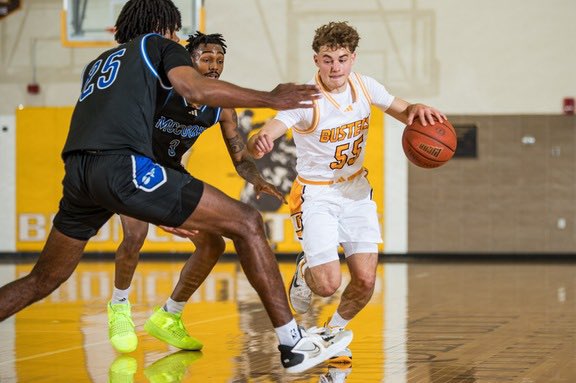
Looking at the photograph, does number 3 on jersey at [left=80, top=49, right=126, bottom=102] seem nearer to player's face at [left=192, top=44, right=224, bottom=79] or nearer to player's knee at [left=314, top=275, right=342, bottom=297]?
player's face at [left=192, top=44, right=224, bottom=79]

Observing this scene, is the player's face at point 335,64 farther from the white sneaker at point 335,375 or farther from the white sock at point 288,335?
the white sock at point 288,335

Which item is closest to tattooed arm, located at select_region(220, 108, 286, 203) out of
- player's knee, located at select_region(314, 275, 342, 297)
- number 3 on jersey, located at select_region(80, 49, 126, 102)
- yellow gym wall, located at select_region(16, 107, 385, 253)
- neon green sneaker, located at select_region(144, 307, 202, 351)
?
player's knee, located at select_region(314, 275, 342, 297)

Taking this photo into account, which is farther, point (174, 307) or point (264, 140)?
point (174, 307)

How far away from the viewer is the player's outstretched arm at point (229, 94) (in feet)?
13.5

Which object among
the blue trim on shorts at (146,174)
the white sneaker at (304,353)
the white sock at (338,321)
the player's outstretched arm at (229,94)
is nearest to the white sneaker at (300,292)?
the white sock at (338,321)

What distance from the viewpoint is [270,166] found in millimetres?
16000

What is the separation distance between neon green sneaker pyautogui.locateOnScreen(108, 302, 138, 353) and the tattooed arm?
1.04m

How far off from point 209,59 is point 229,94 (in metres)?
1.93

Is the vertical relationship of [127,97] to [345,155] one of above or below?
above

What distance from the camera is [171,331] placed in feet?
19.3

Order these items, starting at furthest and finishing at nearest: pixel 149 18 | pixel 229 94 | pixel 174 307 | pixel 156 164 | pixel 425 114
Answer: pixel 174 307
pixel 425 114
pixel 149 18
pixel 156 164
pixel 229 94

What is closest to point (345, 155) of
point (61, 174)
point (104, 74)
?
point (104, 74)

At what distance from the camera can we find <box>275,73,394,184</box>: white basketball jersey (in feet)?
18.7

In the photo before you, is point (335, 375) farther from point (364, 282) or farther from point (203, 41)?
point (203, 41)
